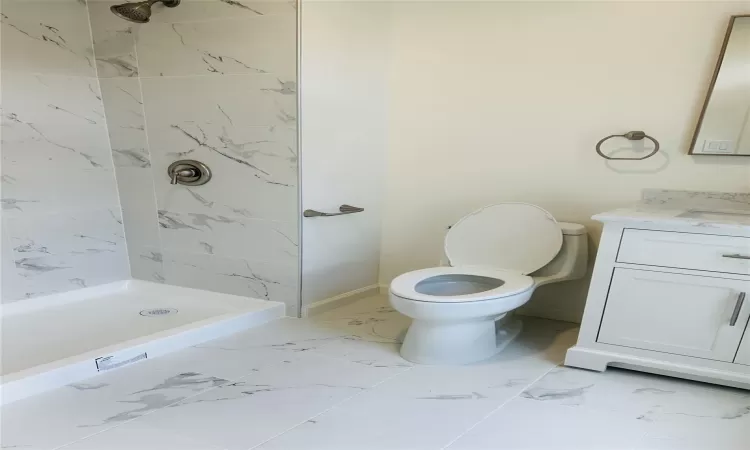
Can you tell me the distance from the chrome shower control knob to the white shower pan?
59 centimetres

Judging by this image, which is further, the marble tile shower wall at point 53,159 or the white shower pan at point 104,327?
the marble tile shower wall at point 53,159

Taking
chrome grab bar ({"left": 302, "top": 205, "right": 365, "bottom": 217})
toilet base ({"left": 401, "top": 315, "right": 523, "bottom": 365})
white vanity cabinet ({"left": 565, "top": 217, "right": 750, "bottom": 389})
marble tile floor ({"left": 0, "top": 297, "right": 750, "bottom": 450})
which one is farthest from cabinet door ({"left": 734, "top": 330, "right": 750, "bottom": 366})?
chrome grab bar ({"left": 302, "top": 205, "right": 365, "bottom": 217})

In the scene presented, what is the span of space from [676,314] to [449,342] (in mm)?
800

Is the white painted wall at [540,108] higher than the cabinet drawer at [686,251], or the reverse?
the white painted wall at [540,108]

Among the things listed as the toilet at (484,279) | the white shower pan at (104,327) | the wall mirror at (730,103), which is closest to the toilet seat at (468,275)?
the toilet at (484,279)

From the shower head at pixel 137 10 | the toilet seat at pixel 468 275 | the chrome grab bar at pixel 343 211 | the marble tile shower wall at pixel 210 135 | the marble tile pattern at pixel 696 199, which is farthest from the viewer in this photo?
the chrome grab bar at pixel 343 211

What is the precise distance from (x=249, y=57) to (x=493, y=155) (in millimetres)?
1244

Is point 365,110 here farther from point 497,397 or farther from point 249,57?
point 497,397

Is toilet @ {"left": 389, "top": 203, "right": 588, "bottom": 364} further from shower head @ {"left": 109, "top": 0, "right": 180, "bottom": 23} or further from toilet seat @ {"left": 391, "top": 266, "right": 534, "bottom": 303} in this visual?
shower head @ {"left": 109, "top": 0, "right": 180, "bottom": 23}

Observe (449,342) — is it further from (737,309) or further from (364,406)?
(737,309)

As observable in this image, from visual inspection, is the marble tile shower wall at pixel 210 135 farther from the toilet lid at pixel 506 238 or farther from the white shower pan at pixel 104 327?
the toilet lid at pixel 506 238

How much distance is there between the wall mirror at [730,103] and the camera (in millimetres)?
1910

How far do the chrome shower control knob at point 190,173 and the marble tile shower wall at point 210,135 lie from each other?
0.03m

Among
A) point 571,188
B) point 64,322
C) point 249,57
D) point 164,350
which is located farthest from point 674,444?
point 64,322
